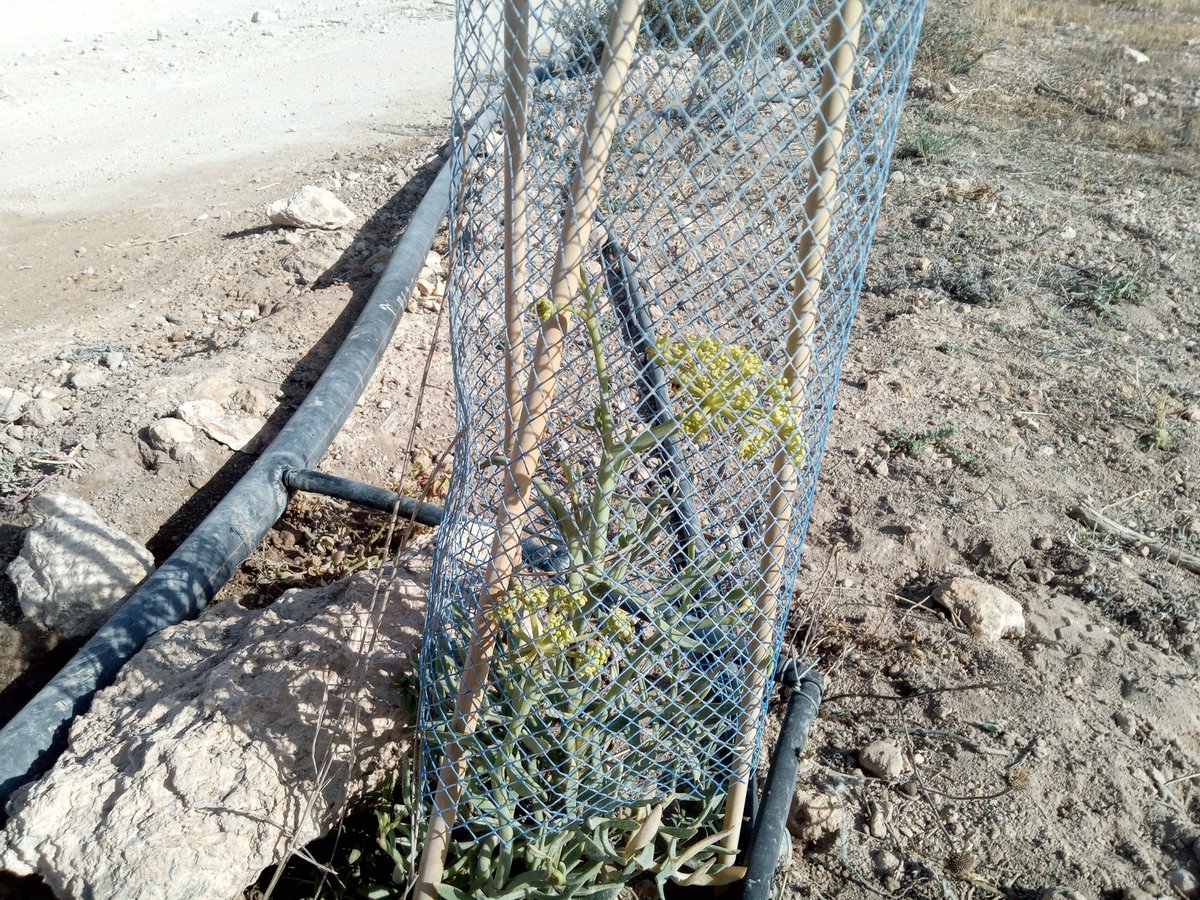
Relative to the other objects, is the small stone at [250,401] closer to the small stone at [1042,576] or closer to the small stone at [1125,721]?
the small stone at [1042,576]

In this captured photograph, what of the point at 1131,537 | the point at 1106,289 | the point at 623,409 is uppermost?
the point at 623,409

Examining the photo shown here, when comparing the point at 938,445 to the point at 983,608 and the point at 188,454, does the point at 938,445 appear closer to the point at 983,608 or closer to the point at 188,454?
the point at 983,608

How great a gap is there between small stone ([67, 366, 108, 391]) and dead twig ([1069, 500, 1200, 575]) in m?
3.95

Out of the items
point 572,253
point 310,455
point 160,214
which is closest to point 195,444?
point 310,455

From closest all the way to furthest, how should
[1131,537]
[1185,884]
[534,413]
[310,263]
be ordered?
[534,413], [1185,884], [1131,537], [310,263]

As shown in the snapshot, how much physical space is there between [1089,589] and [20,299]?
530 centimetres

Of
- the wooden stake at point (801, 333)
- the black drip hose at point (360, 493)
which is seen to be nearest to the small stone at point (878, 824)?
the wooden stake at point (801, 333)

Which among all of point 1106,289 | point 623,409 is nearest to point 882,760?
point 623,409

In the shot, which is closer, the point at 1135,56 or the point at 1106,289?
the point at 1106,289

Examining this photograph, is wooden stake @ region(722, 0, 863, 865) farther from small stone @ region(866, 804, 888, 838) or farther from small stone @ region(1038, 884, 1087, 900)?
small stone @ region(1038, 884, 1087, 900)

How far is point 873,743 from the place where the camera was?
8.22 ft

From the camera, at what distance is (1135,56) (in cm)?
866

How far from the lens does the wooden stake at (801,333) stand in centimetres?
144

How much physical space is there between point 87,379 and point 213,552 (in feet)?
5.82
